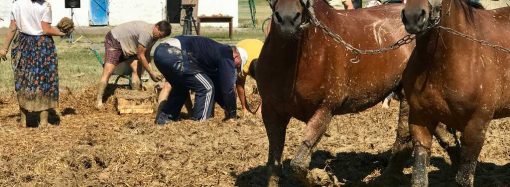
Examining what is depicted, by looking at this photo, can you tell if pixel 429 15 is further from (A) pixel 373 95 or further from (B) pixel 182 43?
(B) pixel 182 43

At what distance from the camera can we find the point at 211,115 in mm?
12383

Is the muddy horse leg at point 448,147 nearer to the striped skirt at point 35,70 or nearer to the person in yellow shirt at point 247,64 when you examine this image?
the person in yellow shirt at point 247,64

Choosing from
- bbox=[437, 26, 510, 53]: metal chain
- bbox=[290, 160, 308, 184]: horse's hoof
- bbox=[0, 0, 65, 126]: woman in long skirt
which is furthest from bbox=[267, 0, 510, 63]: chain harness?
bbox=[0, 0, 65, 126]: woman in long skirt

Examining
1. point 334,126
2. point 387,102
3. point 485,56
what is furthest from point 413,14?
point 387,102

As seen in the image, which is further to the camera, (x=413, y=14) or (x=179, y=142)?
(x=179, y=142)

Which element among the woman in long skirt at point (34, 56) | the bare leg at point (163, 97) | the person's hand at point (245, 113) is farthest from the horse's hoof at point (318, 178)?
the woman in long skirt at point (34, 56)

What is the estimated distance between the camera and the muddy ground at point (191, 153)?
891 cm

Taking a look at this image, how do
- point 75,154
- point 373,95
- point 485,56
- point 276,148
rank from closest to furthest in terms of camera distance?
point 485,56 → point 276,148 → point 373,95 → point 75,154

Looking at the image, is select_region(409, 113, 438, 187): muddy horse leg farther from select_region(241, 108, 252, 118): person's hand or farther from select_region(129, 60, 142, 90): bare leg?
select_region(129, 60, 142, 90): bare leg

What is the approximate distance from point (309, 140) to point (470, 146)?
1331 millimetres

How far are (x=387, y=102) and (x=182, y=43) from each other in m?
3.65

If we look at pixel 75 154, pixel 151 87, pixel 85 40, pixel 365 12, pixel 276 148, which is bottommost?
pixel 85 40

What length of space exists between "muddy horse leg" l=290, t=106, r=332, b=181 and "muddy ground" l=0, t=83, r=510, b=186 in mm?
822

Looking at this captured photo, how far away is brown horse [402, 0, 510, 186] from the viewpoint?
22.4ft
